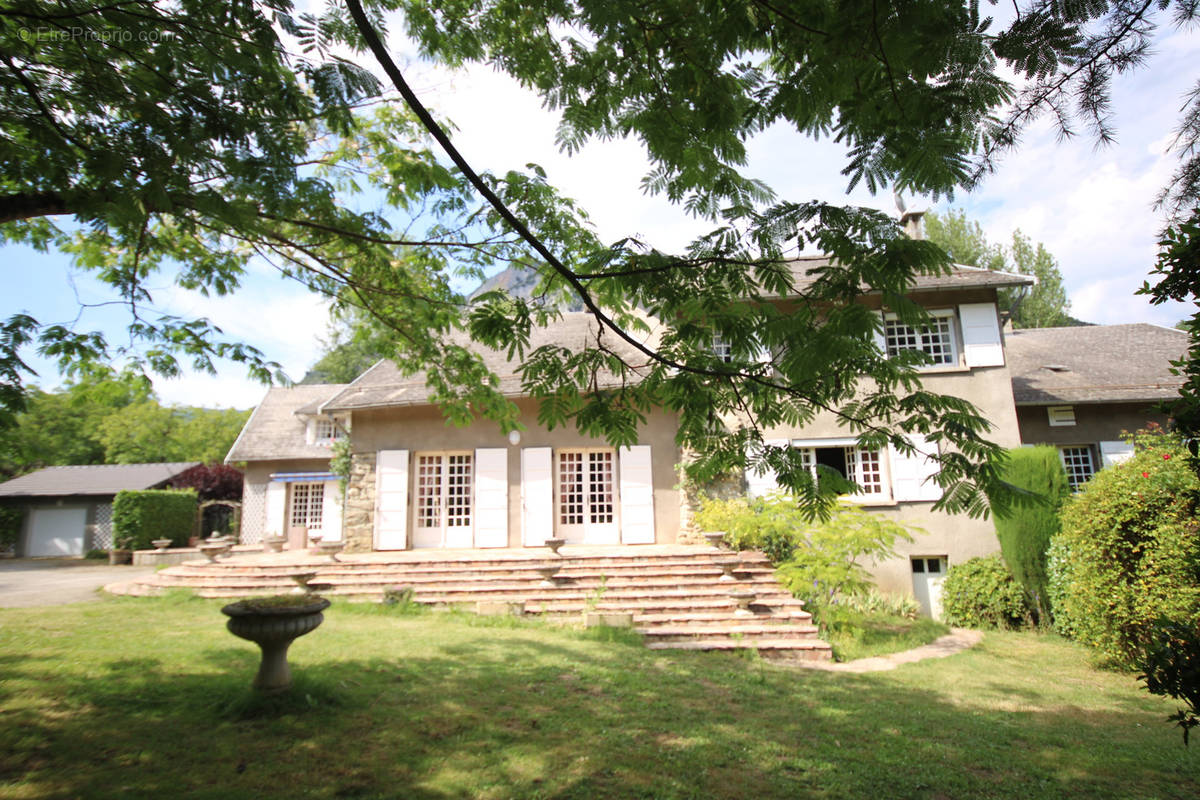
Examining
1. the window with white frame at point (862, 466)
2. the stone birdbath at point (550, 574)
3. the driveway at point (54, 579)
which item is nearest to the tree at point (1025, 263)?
the window with white frame at point (862, 466)

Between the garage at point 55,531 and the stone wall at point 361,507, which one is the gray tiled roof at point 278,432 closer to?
the stone wall at point 361,507

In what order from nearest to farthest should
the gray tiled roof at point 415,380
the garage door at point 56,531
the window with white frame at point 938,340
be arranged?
the window with white frame at point 938,340 < the gray tiled roof at point 415,380 < the garage door at point 56,531

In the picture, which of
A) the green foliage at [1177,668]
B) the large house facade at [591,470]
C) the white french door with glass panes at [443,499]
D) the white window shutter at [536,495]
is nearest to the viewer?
the green foliage at [1177,668]

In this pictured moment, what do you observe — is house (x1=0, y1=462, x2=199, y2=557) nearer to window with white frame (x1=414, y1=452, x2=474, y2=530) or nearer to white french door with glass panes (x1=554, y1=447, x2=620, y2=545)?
window with white frame (x1=414, y1=452, x2=474, y2=530)

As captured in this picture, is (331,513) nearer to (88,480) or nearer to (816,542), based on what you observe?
(88,480)

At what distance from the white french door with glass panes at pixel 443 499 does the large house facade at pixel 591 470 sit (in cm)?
2

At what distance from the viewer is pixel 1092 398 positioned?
11703 mm

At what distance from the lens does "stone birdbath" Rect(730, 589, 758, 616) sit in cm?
879

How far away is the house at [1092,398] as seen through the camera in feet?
38.4

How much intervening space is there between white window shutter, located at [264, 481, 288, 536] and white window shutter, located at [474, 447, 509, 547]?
10.2m

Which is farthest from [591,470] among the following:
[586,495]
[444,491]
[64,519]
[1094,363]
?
[64,519]

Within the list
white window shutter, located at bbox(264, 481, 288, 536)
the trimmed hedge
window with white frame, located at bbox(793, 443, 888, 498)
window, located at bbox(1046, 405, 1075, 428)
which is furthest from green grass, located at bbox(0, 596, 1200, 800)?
the trimmed hedge

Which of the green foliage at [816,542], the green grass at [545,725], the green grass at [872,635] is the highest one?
the green foliage at [816,542]

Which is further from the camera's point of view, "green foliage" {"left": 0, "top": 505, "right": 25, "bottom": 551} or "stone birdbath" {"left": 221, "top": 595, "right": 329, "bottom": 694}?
"green foliage" {"left": 0, "top": 505, "right": 25, "bottom": 551}
